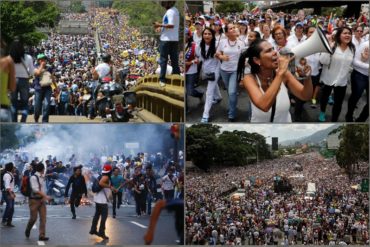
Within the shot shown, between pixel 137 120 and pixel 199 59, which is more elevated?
pixel 199 59

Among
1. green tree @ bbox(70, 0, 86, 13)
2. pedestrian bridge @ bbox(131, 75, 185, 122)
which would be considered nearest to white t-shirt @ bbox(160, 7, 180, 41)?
pedestrian bridge @ bbox(131, 75, 185, 122)

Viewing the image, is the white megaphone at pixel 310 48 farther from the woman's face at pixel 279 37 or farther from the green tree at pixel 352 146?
the green tree at pixel 352 146

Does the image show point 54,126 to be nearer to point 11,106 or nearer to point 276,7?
point 11,106

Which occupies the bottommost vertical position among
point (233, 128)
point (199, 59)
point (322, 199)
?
point (322, 199)

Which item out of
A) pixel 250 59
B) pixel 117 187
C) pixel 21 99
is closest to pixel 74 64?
pixel 21 99

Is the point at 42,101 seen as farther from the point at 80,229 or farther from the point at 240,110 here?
the point at 240,110

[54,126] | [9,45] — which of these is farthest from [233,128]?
[9,45]
